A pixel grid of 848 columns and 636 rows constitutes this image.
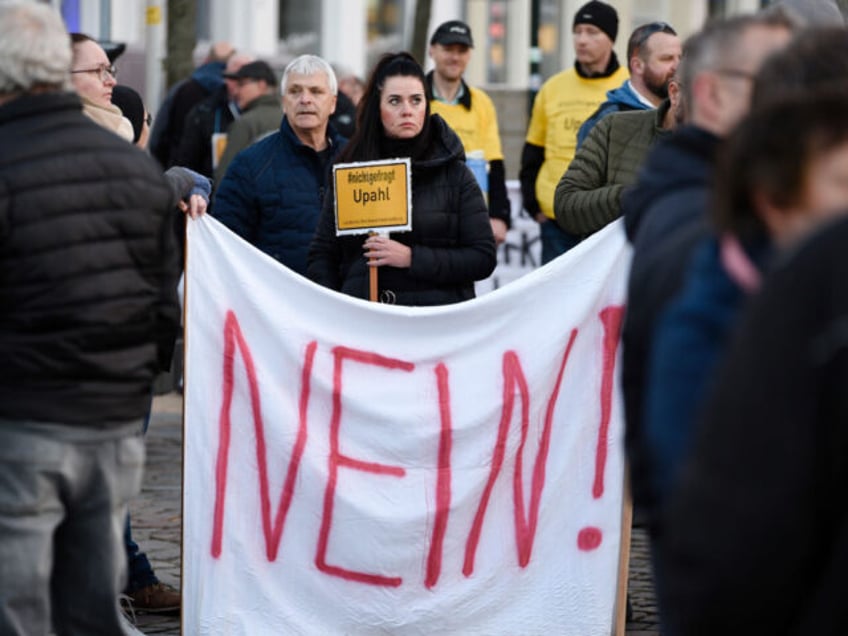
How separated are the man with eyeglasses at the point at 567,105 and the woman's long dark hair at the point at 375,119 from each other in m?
3.07

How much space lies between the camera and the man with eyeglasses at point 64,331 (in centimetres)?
479

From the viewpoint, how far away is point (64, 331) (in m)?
4.82

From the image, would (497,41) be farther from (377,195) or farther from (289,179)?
(377,195)

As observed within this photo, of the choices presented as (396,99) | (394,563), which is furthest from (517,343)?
(396,99)

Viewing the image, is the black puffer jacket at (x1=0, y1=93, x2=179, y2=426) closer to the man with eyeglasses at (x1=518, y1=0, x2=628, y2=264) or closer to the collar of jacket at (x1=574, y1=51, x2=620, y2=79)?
the man with eyeglasses at (x1=518, y1=0, x2=628, y2=264)

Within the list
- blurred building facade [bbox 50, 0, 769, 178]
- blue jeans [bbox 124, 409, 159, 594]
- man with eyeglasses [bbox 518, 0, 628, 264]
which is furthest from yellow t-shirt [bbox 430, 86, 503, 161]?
blurred building facade [bbox 50, 0, 769, 178]

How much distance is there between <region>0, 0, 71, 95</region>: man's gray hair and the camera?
16.0ft

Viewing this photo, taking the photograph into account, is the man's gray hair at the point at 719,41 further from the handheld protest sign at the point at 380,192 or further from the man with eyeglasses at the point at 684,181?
the handheld protest sign at the point at 380,192

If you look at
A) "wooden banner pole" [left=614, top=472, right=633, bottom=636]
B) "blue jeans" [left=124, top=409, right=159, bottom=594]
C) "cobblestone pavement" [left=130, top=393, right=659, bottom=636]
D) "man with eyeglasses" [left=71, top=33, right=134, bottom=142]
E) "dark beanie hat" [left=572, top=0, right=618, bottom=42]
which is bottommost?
"cobblestone pavement" [left=130, top=393, right=659, bottom=636]

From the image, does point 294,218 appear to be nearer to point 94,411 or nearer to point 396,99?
point 396,99

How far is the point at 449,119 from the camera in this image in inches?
443

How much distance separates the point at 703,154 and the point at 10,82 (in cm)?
176

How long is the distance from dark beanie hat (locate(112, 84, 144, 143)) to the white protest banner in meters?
1.13

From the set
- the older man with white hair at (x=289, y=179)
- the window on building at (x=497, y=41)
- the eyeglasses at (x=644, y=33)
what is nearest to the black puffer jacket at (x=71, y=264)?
the older man with white hair at (x=289, y=179)
